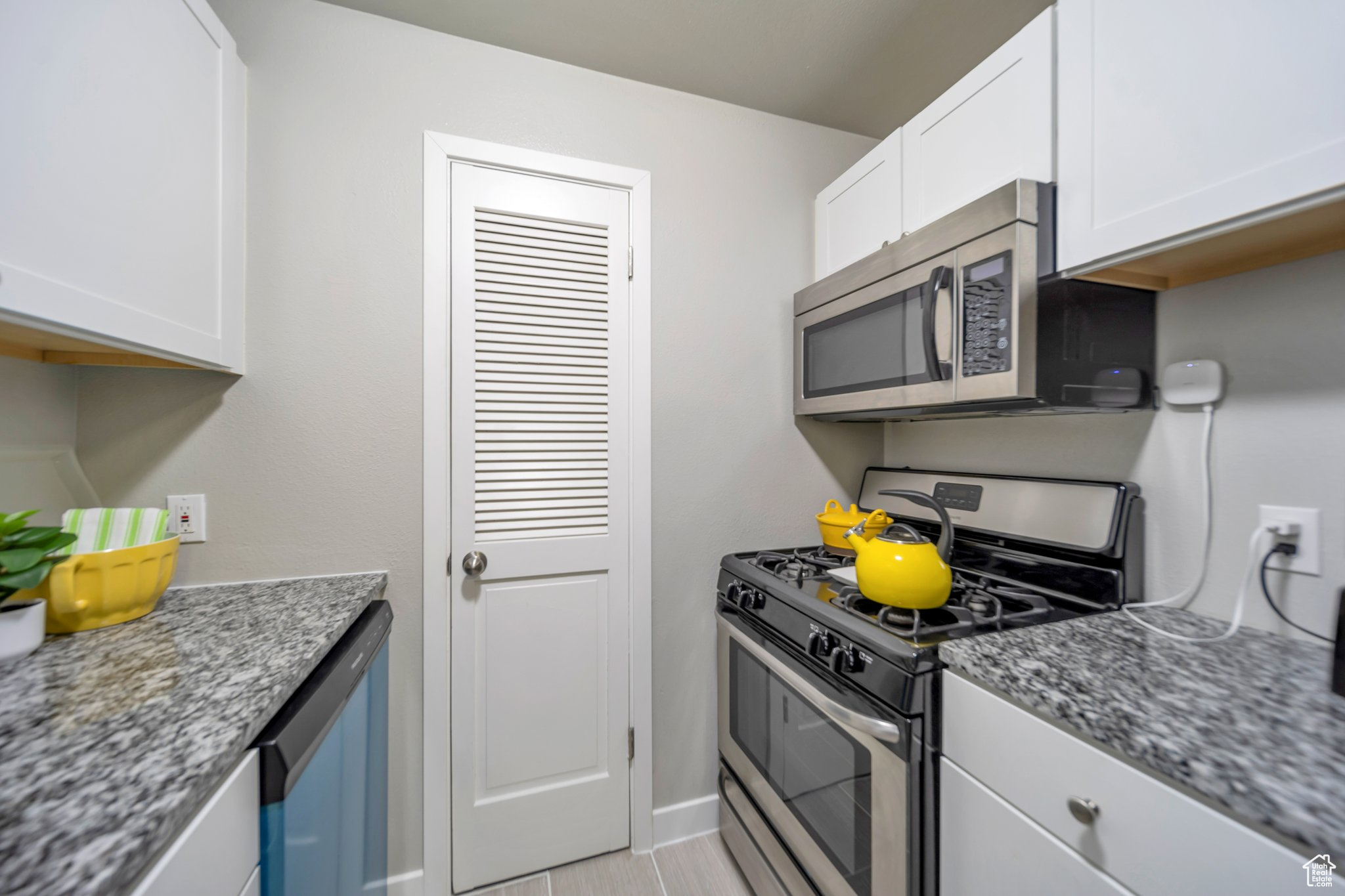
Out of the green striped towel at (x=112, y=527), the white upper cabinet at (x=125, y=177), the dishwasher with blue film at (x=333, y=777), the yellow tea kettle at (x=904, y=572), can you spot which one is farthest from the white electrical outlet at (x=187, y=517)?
the yellow tea kettle at (x=904, y=572)

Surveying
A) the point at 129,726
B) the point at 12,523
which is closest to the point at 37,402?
the point at 12,523

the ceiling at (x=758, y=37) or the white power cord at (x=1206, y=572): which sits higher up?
the ceiling at (x=758, y=37)

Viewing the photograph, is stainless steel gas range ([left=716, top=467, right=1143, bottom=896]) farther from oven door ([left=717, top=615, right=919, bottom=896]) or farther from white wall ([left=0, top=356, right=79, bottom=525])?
white wall ([left=0, top=356, right=79, bottom=525])

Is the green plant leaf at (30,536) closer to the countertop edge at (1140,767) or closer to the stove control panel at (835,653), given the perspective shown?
the stove control panel at (835,653)

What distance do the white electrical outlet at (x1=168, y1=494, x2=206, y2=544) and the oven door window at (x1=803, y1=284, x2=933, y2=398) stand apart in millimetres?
1857

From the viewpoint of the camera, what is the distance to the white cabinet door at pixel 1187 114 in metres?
0.67

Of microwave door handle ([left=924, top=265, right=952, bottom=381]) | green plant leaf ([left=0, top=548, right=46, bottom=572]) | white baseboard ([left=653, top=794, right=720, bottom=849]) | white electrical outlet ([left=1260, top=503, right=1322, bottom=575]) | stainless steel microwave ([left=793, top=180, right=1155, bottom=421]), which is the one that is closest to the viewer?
green plant leaf ([left=0, top=548, right=46, bottom=572])

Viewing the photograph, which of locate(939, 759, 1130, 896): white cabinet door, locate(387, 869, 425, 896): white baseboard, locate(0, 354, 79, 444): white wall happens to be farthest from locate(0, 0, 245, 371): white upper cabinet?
locate(939, 759, 1130, 896): white cabinet door

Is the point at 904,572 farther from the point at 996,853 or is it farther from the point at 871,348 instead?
the point at 871,348

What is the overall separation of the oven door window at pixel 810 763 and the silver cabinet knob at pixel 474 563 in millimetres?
848

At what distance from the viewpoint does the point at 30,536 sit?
827mm

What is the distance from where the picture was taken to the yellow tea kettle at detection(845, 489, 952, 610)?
1031 millimetres

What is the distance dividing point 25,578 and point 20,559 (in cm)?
4

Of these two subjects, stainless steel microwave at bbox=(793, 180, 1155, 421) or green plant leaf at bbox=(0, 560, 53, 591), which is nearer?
green plant leaf at bbox=(0, 560, 53, 591)
